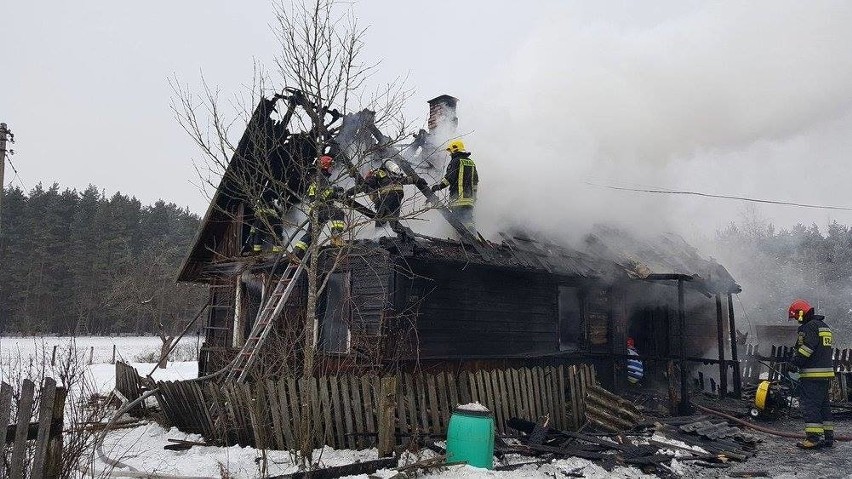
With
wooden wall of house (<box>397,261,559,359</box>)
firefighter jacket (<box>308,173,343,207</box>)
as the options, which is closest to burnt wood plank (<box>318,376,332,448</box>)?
firefighter jacket (<box>308,173,343,207</box>)

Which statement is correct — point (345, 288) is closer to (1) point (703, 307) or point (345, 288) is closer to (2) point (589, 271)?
(2) point (589, 271)

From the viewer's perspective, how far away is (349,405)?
6633 millimetres

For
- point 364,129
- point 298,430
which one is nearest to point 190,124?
point 364,129

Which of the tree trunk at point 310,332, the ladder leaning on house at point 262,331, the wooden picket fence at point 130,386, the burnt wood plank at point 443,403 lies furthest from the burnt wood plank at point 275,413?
the wooden picket fence at point 130,386

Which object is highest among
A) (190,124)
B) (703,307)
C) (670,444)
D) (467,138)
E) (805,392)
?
(467,138)

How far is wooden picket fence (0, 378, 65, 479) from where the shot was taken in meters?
3.81

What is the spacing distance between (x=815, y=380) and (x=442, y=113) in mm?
9043

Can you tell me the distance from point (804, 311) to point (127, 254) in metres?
49.4

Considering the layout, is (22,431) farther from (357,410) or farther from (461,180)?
(461,180)

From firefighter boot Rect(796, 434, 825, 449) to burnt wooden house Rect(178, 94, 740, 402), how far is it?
268cm

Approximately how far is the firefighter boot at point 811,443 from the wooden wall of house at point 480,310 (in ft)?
15.2

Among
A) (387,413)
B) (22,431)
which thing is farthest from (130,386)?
(22,431)

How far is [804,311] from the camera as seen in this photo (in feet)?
27.7

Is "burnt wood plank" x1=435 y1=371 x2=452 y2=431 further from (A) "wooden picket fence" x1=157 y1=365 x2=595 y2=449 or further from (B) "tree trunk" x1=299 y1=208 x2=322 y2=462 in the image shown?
(B) "tree trunk" x1=299 y1=208 x2=322 y2=462
